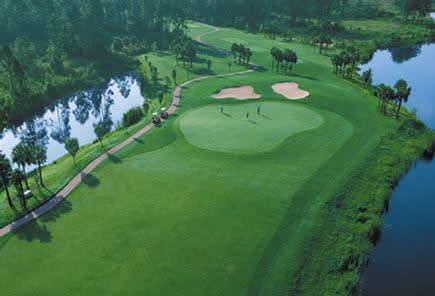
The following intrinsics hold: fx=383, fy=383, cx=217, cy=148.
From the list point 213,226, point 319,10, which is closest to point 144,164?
point 213,226

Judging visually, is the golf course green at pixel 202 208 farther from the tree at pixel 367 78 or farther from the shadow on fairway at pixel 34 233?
the tree at pixel 367 78

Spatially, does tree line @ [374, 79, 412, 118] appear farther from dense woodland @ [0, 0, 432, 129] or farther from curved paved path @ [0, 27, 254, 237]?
dense woodland @ [0, 0, 432, 129]

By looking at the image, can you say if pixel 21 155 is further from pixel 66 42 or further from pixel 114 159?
pixel 66 42

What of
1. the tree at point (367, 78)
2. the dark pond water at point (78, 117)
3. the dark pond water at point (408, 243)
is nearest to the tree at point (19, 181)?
the dark pond water at point (78, 117)

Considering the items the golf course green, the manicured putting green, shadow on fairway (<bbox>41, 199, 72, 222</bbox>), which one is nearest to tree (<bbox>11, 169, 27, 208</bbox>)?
shadow on fairway (<bbox>41, 199, 72, 222</bbox>)

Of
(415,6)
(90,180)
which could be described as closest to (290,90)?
(90,180)
